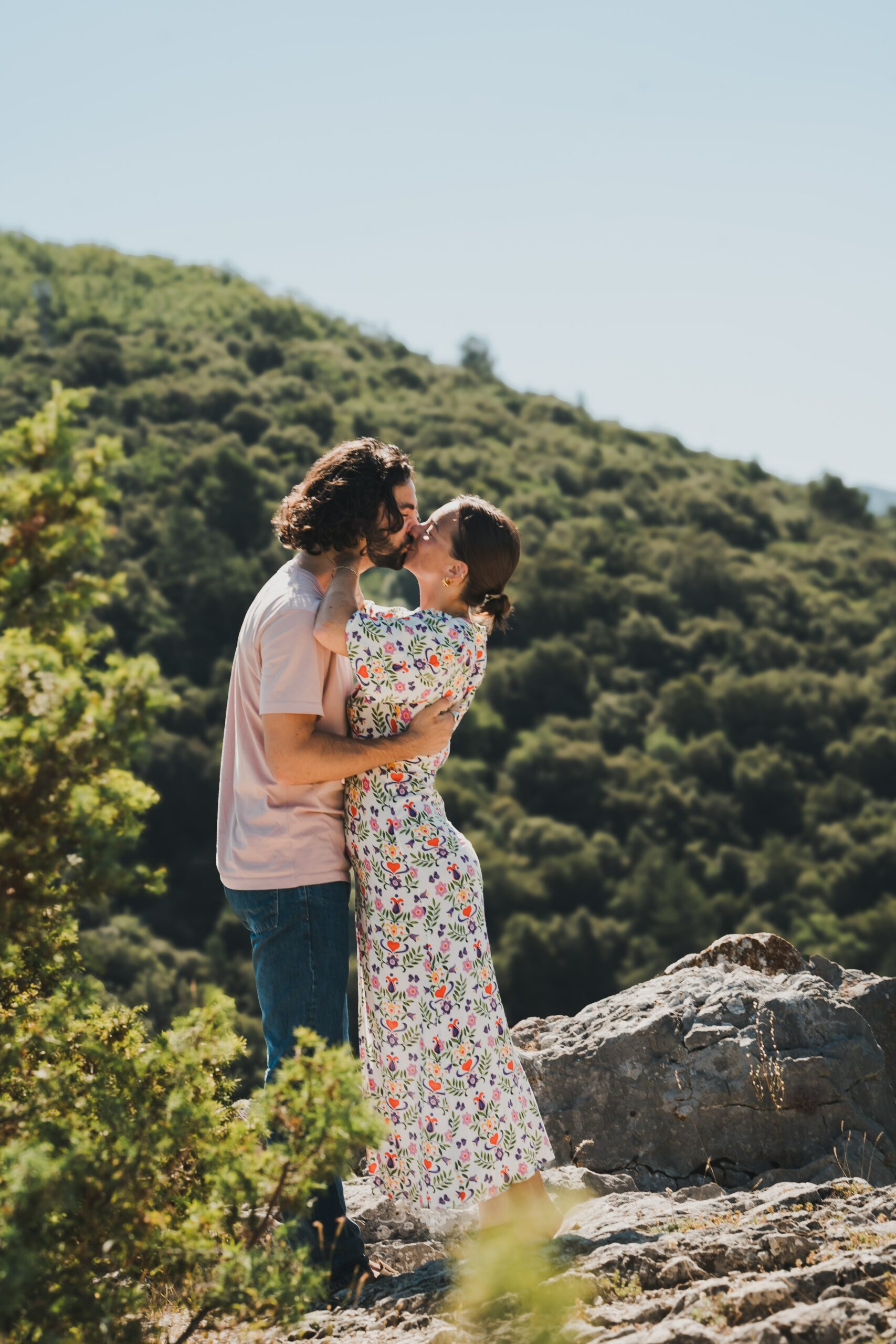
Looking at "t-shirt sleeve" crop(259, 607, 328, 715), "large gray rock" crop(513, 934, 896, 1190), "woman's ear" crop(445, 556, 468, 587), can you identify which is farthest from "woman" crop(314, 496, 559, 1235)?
"large gray rock" crop(513, 934, 896, 1190)

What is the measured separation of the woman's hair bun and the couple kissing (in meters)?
0.06

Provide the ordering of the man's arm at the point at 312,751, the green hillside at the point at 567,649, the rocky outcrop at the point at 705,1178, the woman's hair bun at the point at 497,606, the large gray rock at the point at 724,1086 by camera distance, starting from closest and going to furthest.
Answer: the rocky outcrop at the point at 705,1178 < the man's arm at the point at 312,751 < the woman's hair bun at the point at 497,606 < the large gray rock at the point at 724,1086 < the green hillside at the point at 567,649

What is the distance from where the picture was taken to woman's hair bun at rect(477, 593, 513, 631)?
3.53 meters

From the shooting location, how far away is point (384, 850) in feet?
11.0

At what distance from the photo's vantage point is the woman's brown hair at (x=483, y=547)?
3.41 metres

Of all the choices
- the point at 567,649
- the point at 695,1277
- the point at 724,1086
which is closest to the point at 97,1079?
the point at 695,1277

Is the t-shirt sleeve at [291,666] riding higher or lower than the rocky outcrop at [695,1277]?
higher

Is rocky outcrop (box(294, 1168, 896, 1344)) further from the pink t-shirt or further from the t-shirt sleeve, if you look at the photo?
the t-shirt sleeve

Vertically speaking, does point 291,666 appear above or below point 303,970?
above

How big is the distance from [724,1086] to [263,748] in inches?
88.6

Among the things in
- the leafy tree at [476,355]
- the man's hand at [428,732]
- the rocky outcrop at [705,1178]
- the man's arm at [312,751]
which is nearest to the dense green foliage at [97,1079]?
the rocky outcrop at [705,1178]

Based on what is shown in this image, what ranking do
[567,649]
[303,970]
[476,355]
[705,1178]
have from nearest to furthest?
[303,970] < [705,1178] < [567,649] < [476,355]

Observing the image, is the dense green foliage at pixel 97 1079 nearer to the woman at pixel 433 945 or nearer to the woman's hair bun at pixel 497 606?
the woman at pixel 433 945

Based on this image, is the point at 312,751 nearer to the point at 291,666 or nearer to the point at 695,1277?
the point at 291,666
